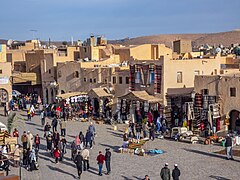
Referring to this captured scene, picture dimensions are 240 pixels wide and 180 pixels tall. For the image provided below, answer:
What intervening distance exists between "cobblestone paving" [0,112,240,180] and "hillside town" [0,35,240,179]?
5 centimetres

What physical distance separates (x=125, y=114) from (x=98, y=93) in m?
2.65

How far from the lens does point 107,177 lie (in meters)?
16.5

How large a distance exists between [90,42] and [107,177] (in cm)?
3030

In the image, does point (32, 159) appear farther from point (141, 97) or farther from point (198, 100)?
point (141, 97)

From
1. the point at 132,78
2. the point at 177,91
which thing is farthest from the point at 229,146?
the point at 132,78

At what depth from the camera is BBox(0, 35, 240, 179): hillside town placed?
1855 centimetres

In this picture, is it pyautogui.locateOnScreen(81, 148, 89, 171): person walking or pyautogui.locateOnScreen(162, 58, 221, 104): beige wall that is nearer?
pyautogui.locateOnScreen(81, 148, 89, 171): person walking

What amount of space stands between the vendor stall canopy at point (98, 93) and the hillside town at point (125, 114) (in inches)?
2.9

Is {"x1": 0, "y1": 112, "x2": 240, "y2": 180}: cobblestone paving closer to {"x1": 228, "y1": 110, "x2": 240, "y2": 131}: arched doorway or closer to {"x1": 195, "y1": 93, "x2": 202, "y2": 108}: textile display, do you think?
{"x1": 228, "y1": 110, "x2": 240, "y2": 131}: arched doorway

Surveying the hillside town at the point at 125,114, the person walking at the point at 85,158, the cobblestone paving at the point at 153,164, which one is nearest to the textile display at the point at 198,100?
the hillside town at the point at 125,114

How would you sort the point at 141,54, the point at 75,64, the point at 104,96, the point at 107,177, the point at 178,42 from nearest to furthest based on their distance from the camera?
the point at 107,177, the point at 104,96, the point at 75,64, the point at 141,54, the point at 178,42

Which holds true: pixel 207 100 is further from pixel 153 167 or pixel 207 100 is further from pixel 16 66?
pixel 16 66

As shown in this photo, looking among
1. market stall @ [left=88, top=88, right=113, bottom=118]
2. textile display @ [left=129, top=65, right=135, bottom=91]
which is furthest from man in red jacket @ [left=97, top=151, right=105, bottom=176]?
market stall @ [left=88, top=88, right=113, bottom=118]

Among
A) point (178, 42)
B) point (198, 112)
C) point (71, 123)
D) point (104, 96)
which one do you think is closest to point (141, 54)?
point (178, 42)
